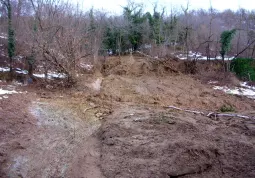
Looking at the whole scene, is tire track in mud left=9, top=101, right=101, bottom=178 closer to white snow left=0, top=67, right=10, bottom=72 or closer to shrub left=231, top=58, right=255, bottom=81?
white snow left=0, top=67, right=10, bottom=72

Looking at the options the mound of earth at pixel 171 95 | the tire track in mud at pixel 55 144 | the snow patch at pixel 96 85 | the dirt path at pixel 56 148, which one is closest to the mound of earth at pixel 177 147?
the dirt path at pixel 56 148

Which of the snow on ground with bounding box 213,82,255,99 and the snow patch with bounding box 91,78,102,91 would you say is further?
the snow on ground with bounding box 213,82,255,99

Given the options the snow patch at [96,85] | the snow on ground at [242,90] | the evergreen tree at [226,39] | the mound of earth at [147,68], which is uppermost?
the evergreen tree at [226,39]

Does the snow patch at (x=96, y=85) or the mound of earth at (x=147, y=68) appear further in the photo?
the mound of earth at (x=147, y=68)

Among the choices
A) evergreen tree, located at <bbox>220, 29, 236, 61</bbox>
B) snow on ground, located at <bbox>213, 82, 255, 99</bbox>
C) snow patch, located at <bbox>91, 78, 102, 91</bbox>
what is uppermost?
evergreen tree, located at <bbox>220, 29, 236, 61</bbox>

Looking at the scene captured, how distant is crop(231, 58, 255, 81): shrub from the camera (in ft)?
47.3

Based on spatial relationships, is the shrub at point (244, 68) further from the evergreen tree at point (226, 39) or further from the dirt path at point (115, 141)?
the dirt path at point (115, 141)

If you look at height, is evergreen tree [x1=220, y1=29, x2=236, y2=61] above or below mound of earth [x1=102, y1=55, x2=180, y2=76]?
above

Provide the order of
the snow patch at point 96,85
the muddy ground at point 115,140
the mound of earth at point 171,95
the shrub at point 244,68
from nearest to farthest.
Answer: the muddy ground at point 115,140, the mound of earth at point 171,95, the snow patch at point 96,85, the shrub at point 244,68

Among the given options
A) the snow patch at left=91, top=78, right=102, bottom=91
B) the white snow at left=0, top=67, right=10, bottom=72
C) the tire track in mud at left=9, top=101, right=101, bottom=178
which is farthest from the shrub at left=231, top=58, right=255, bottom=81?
the white snow at left=0, top=67, right=10, bottom=72

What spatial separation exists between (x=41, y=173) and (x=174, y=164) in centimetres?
258

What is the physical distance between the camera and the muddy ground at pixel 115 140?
4766mm

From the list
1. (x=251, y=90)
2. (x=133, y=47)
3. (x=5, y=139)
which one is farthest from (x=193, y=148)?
(x=133, y=47)

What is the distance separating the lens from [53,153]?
5391 millimetres
